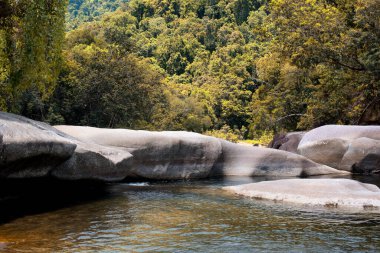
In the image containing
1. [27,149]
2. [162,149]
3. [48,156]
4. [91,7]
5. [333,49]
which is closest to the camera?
[27,149]

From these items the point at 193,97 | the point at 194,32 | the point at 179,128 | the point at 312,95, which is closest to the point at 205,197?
Result: the point at 312,95

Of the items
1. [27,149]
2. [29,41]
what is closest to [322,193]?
[27,149]

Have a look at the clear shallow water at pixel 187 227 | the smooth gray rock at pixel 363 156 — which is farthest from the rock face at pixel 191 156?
the clear shallow water at pixel 187 227

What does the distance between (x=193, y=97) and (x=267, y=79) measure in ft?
69.5

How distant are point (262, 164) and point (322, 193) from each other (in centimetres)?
862

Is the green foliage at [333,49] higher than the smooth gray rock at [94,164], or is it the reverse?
the green foliage at [333,49]

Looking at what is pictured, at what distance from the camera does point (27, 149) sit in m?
11.8

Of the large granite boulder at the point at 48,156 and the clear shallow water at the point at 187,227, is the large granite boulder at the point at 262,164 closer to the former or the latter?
the large granite boulder at the point at 48,156

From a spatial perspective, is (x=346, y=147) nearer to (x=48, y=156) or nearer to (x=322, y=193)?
(x=322, y=193)

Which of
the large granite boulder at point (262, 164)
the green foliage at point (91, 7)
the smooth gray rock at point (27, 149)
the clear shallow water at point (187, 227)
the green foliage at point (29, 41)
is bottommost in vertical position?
the clear shallow water at point (187, 227)

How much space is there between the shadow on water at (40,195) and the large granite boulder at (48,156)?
2.08 feet

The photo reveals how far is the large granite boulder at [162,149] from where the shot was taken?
736 inches

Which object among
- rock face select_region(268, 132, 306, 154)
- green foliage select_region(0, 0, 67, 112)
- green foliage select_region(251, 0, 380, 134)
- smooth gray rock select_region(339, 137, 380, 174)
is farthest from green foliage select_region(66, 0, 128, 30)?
green foliage select_region(0, 0, 67, 112)

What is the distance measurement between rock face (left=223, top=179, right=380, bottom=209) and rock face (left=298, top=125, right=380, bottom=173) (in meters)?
8.79
